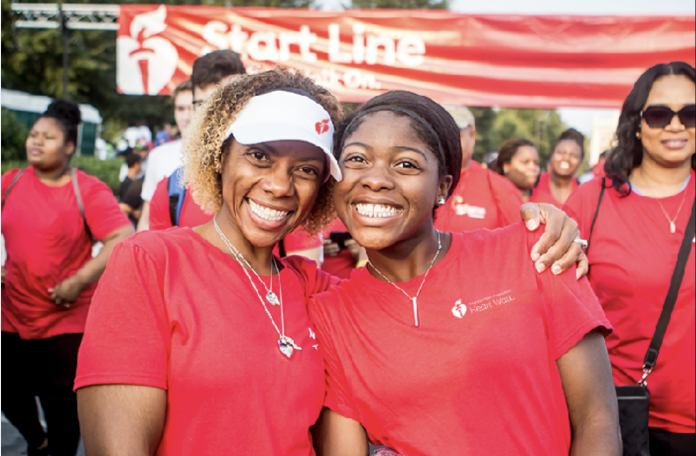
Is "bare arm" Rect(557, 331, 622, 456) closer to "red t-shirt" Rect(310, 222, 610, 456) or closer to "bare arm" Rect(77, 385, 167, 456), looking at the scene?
"red t-shirt" Rect(310, 222, 610, 456)

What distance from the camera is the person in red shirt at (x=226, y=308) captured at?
1.68 meters

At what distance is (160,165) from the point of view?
4457mm

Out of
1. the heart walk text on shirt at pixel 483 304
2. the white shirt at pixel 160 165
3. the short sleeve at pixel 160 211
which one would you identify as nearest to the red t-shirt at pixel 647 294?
the heart walk text on shirt at pixel 483 304

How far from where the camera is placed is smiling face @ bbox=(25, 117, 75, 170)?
4312 mm

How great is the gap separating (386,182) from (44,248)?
307 cm

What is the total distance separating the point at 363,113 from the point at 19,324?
3.22 m

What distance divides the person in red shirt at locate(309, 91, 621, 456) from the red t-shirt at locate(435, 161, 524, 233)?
244 cm

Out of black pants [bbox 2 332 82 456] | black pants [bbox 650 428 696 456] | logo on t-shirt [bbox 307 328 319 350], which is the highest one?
logo on t-shirt [bbox 307 328 319 350]

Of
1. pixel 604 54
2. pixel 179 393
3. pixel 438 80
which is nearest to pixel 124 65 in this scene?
pixel 438 80

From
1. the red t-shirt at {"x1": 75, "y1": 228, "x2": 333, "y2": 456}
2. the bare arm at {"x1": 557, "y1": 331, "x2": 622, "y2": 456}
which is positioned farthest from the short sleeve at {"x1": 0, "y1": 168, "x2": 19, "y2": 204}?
the bare arm at {"x1": 557, "y1": 331, "x2": 622, "y2": 456}

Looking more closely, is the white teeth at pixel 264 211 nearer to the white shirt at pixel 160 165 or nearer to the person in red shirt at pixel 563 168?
the white shirt at pixel 160 165

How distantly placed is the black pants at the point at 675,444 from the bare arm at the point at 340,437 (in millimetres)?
1578

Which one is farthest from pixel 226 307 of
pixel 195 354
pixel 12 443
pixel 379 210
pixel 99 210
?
pixel 12 443

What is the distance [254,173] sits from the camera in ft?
6.82
